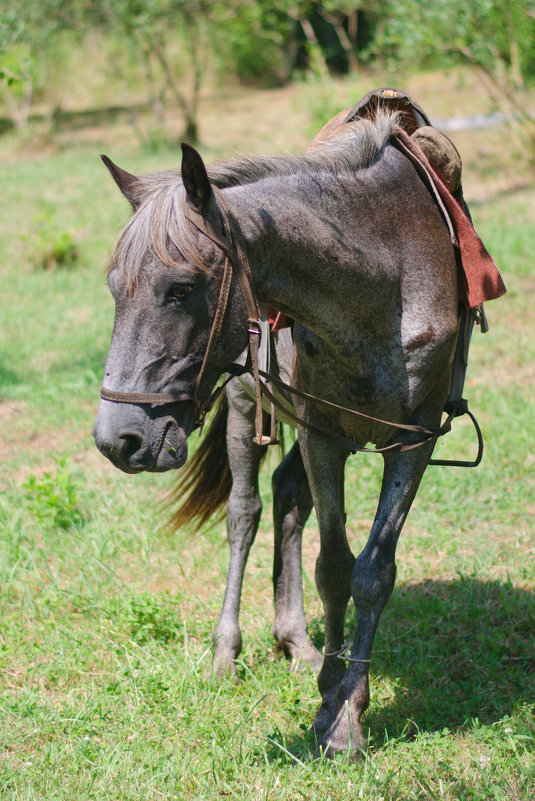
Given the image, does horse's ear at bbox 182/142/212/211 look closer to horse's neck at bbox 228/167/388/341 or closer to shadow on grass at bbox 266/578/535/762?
horse's neck at bbox 228/167/388/341

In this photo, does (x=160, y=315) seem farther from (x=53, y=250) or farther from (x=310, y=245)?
(x=53, y=250)

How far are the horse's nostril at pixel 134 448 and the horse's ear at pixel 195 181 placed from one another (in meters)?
0.65

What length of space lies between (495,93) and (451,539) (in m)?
9.53

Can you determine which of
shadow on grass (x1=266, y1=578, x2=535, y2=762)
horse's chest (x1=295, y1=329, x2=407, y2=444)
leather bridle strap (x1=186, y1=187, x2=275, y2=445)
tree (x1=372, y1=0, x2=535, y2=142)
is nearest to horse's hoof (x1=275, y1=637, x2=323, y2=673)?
shadow on grass (x1=266, y1=578, x2=535, y2=762)

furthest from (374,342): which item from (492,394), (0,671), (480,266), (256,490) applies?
(492,394)

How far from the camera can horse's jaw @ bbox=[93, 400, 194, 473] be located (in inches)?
89.1

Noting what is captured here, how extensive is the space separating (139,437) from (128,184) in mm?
787

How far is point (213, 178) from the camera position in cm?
248

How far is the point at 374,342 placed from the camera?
9.06ft

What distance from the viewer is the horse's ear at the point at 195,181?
2191mm

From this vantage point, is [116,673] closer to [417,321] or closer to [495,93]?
[417,321]

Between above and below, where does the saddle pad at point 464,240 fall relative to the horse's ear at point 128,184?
below

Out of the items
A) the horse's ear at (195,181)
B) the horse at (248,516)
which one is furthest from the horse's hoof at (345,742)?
the horse's ear at (195,181)

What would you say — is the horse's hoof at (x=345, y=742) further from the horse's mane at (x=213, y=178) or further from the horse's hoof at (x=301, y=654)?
the horse's mane at (x=213, y=178)
